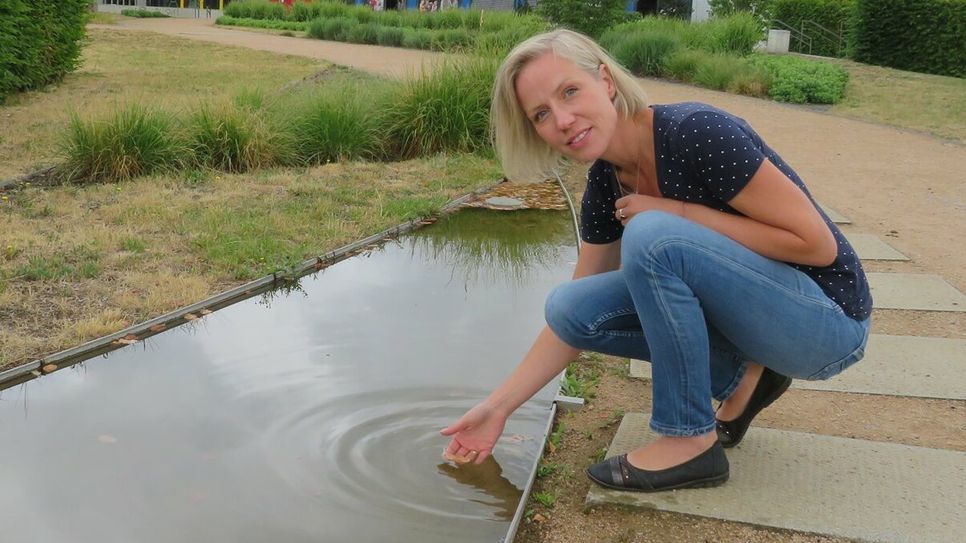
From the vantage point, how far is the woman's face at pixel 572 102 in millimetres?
2293

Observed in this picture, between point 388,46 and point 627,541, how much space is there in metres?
19.2

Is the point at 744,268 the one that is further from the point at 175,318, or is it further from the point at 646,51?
the point at 646,51

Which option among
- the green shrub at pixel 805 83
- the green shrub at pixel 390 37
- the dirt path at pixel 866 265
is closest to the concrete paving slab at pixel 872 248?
the dirt path at pixel 866 265

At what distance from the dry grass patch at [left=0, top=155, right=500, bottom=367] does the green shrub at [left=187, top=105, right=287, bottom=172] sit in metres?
0.28

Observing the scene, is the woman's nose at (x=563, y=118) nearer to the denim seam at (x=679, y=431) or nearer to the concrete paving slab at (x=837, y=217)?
the denim seam at (x=679, y=431)

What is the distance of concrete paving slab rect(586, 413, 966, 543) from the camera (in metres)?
2.27

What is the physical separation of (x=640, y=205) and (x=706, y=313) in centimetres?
30

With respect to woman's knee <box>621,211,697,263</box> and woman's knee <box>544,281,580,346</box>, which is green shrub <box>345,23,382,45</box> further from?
woman's knee <box>621,211,697,263</box>

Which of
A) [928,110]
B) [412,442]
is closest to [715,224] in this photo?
[412,442]

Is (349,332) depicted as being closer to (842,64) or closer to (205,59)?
(205,59)

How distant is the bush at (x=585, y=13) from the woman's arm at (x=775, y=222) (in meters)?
15.0

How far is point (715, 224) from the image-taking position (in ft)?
7.32

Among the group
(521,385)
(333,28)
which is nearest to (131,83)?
(521,385)

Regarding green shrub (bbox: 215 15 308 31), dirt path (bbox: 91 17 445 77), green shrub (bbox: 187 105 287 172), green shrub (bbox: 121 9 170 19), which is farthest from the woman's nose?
green shrub (bbox: 121 9 170 19)
